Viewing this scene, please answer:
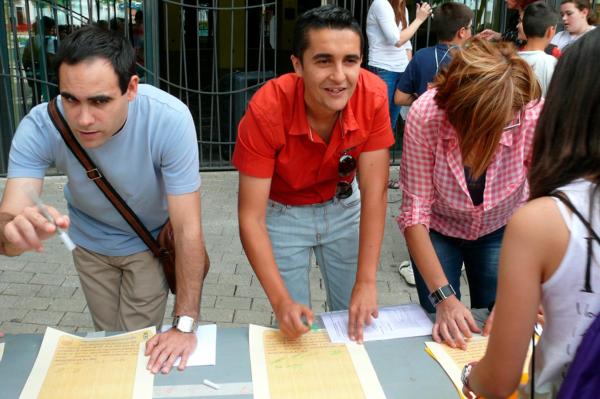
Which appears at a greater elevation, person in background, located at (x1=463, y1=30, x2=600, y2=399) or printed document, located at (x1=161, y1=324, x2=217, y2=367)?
person in background, located at (x1=463, y1=30, x2=600, y2=399)

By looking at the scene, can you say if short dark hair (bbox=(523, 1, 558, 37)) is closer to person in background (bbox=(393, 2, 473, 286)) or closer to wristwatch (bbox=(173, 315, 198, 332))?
person in background (bbox=(393, 2, 473, 286))

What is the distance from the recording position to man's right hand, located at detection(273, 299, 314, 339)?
1.64 meters

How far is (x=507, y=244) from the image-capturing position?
0.98m

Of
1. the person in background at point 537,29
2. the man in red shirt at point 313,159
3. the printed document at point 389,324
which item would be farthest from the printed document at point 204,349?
the person in background at point 537,29

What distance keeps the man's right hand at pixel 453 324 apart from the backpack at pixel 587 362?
2.30ft

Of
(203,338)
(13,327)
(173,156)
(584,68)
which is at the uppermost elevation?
(584,68)

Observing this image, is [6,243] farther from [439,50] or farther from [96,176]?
[439,50]

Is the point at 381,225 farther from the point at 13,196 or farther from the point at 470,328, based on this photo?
the point at 13,196

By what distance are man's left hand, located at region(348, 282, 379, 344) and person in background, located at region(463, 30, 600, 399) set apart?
2.27ft

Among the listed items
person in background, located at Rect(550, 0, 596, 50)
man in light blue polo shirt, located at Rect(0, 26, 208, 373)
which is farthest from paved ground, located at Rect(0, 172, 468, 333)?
person in background, located at Rect(550, 0, 596, 50)

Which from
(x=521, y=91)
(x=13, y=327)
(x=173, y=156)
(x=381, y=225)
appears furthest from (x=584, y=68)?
(x=13, y=327)

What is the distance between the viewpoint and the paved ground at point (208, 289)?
325 centimetres

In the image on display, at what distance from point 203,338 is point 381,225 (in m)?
0.66

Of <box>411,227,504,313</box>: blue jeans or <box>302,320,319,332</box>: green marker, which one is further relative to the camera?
<box>411,227,504,313</box>: blue jeans
